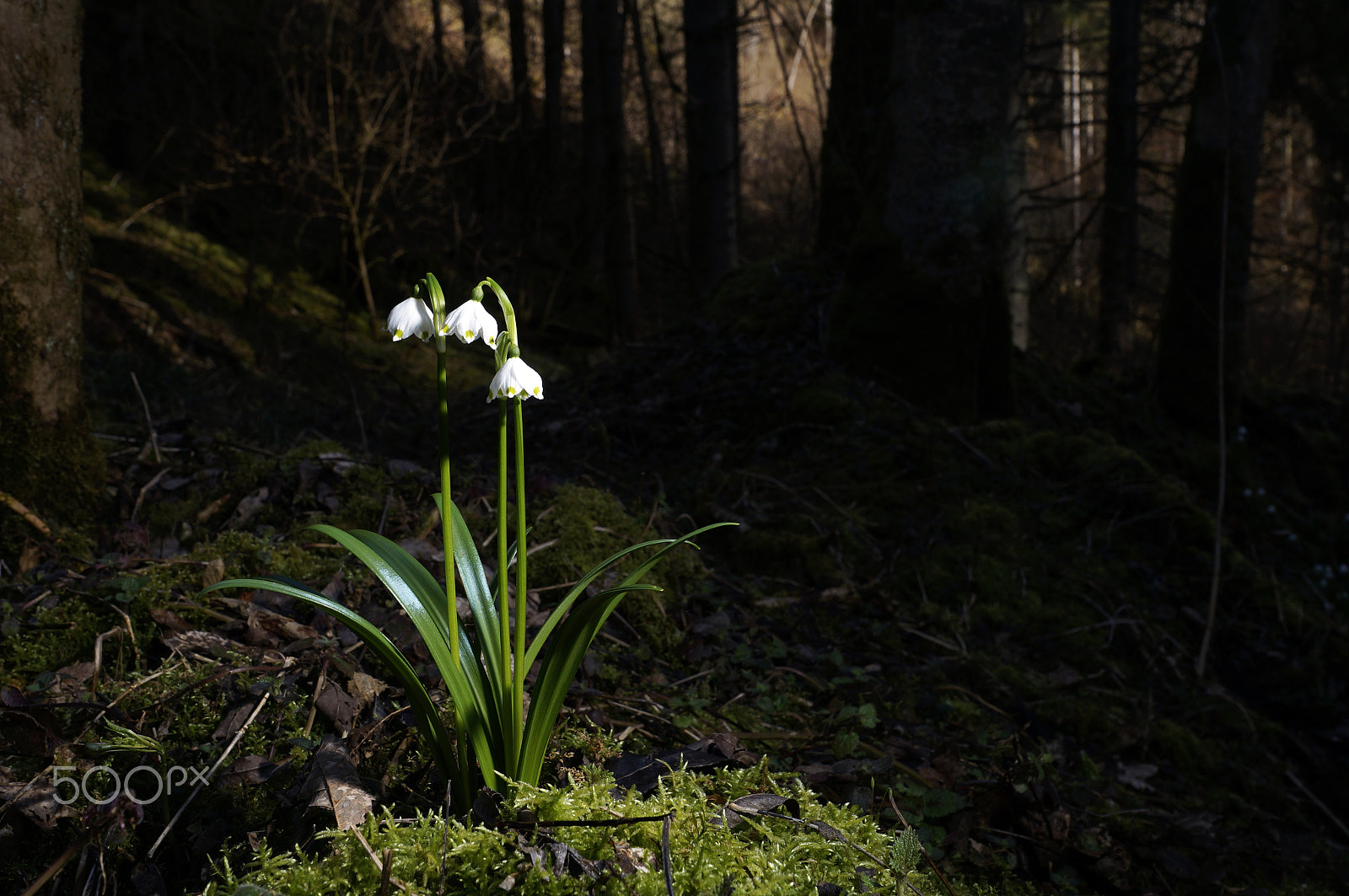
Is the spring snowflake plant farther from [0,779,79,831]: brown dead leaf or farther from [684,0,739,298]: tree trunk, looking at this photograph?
[684,0,739,298]: tree trunk

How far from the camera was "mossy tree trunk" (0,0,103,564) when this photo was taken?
213 cm

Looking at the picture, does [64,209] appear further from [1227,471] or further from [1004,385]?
[1227,471]

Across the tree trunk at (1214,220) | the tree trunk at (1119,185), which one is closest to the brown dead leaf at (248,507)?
the tree trunk at (1214,220)

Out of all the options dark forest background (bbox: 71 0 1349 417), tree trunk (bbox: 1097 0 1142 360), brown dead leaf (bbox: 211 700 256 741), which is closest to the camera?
brown dead leaf (bbox: 211 700 256 741)

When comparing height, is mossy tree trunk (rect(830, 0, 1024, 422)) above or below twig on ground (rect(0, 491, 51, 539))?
above

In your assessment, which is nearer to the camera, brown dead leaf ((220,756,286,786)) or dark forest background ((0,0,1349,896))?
brown dead leaf ((220,756,286,786))

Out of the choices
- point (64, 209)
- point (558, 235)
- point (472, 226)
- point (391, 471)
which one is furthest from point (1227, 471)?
point (558, 235)

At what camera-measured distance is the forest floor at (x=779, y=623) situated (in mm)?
1685

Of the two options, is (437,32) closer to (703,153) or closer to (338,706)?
(703,153)

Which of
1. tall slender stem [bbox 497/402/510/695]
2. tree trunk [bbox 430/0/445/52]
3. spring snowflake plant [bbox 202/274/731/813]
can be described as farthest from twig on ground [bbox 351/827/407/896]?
tree trunk [bbox 430/0/445/52]

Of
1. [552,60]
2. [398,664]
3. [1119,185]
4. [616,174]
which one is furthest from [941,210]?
[552,60]

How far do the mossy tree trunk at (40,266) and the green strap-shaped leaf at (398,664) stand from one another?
1.36 metres

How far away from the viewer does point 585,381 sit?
228 inches

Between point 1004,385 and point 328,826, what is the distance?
4689 millimetres
